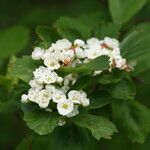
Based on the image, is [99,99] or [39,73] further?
[99,99]

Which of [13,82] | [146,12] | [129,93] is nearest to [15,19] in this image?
[146,12]

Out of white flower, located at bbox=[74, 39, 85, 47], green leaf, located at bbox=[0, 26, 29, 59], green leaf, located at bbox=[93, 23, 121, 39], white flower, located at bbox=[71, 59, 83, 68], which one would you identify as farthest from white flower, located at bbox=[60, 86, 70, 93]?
green leaf, located at bbox=[0, 26, 29, 59]

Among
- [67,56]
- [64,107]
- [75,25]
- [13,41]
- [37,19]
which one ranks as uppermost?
[37,19]

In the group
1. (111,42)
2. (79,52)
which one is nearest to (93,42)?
(111,42)

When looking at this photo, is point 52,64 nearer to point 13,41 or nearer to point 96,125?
point 96,125

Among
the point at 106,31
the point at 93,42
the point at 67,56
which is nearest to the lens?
the point at 67,56
